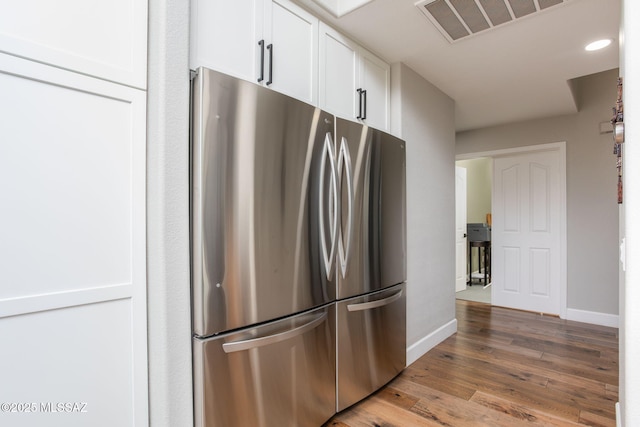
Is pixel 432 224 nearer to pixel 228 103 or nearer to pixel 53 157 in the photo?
pixel 228 103

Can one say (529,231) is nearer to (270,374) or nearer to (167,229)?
(270,374)

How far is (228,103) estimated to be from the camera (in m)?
1.31

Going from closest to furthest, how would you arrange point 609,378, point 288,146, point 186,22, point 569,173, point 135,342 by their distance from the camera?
point 135,342
point 186,22
point 288,146
point 609,378
point 569,173

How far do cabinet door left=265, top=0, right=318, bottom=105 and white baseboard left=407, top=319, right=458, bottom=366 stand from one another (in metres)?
2.13

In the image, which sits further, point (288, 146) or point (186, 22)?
point (288, 146)

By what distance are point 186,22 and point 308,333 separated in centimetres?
150

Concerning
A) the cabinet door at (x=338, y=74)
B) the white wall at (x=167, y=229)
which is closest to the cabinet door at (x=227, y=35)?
the white wall at (x=167, y=229)

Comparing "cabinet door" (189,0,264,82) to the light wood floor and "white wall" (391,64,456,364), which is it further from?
the light wood floor

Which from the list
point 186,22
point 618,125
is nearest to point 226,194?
point 186,22

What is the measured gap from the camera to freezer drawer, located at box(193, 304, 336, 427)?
1.27m

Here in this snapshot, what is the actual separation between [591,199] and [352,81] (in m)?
3.35

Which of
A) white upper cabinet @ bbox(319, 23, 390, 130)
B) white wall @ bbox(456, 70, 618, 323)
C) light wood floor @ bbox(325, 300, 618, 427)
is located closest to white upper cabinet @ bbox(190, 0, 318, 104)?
white upper cabinet @ bbox(319, 23, 390, 130)

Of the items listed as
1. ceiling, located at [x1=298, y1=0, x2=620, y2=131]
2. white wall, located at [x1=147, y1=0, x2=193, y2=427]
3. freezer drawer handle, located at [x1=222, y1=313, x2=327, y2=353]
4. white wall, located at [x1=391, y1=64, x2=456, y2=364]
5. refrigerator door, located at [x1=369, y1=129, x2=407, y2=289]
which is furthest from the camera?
white wall, located at [x1=391, y1=64, x2=456, y2=364]

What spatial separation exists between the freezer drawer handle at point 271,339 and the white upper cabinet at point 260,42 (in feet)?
3.87
